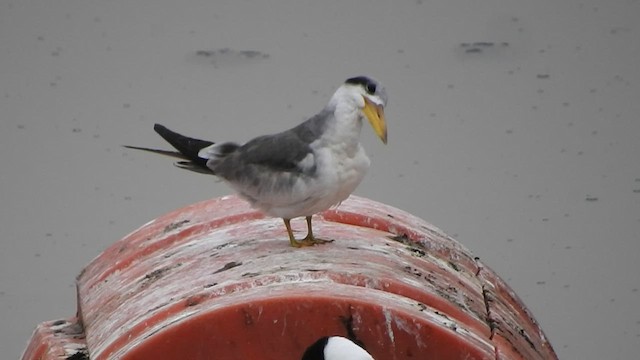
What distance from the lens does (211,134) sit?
4.17 m

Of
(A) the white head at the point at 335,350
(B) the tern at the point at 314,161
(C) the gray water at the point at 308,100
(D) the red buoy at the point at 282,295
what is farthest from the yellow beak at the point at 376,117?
(C) the gray water at the point at 308,100

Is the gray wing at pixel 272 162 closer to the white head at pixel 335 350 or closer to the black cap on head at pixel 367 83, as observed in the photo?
the black cap on head at pixel 367 83

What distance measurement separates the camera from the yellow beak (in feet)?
8.50

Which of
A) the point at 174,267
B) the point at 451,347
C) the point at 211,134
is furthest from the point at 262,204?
the point at 211,134

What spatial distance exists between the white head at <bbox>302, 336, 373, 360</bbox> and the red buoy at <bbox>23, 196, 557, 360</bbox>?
2.0 inches

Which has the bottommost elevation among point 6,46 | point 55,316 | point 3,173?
point 55,316

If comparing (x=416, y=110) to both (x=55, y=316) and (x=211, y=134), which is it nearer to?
(x=211, y=134)

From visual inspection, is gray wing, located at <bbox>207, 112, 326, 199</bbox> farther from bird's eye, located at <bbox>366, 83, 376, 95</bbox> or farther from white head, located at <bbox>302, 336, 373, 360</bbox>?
white head, located at <bbox>302, 336, 373, 360</bbox>

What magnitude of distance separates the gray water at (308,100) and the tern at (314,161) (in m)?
1.45

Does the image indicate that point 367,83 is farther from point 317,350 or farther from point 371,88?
point 317,350

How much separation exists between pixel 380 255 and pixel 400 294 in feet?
0.78

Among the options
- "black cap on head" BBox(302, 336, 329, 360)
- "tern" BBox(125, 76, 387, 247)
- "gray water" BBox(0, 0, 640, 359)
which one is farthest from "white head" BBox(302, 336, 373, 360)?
"gray water" BBox(0, 0, 640, 359)

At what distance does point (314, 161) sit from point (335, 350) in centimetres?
53

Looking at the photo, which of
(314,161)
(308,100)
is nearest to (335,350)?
(314,161)
